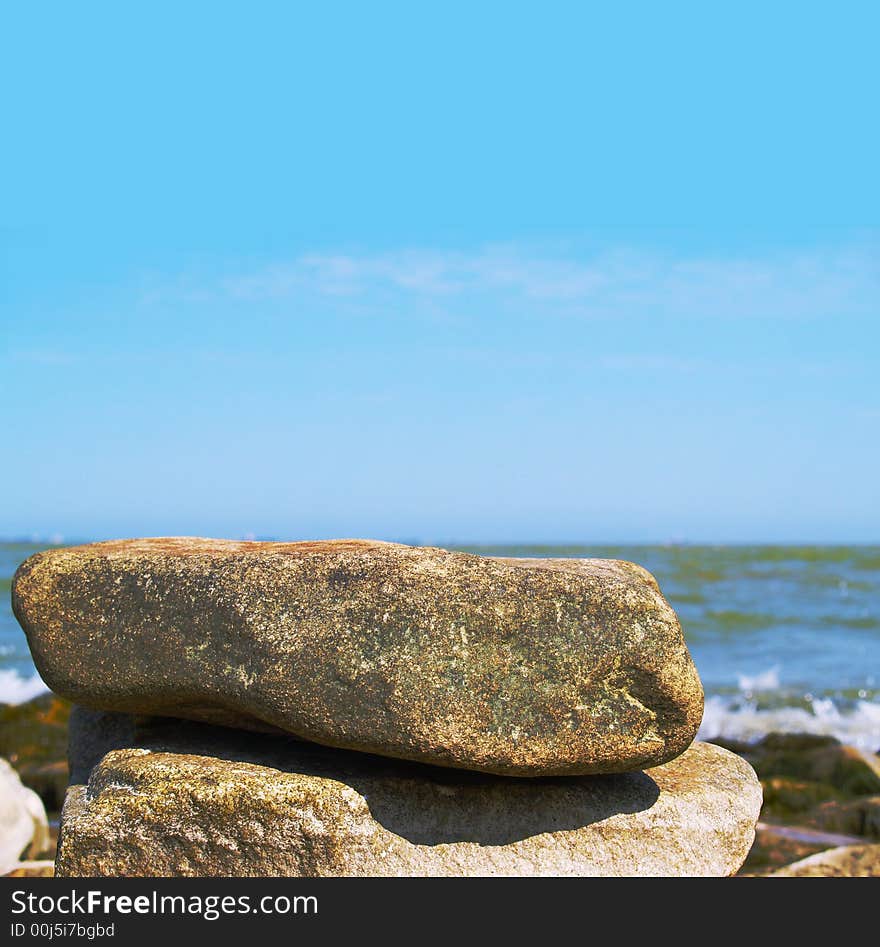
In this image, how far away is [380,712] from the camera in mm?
3842

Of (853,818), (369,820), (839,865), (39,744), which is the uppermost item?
(369,820)

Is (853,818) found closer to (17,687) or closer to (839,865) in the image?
(839,865)

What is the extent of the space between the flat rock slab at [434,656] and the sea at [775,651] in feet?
28.9

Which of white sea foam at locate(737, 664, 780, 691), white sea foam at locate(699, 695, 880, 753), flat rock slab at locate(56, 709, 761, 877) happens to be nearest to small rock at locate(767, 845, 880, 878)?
flat rock slab at locate(56, 709, 761, 877)

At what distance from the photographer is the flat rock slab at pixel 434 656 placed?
3.82 meters

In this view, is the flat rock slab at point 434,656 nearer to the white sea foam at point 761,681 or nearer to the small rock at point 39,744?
the small rock at point 39,744

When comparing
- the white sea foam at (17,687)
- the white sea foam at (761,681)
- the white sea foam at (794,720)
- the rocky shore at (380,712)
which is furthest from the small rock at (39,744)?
the white sea foam at (761,681)

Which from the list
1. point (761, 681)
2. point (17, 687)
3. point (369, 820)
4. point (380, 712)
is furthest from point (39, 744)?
point (761, 681)

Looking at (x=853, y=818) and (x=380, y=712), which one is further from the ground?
(x=380, y=712)

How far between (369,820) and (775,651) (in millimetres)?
16104

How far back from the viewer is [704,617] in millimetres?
22297

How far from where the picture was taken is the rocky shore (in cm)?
384

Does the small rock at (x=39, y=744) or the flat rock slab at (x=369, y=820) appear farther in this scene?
the small rock at (x=39, y=744)

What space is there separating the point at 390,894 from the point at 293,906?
0.39 meters
